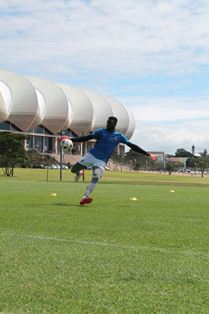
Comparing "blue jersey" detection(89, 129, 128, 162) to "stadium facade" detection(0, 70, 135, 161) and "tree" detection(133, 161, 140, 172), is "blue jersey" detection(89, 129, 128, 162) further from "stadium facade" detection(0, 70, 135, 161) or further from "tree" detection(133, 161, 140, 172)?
"tree" detection(133, 161, 140, 172)

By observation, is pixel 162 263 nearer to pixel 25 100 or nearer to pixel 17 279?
pixel 17 279

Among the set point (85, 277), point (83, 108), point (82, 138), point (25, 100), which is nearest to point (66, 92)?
point (83, 108)

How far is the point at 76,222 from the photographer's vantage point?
9.31 metres

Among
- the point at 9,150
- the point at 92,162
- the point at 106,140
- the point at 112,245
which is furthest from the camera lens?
the point at 9,150

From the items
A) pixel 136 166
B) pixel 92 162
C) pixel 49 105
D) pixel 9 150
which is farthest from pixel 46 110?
pixel 92 162

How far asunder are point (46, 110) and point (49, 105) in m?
1.24

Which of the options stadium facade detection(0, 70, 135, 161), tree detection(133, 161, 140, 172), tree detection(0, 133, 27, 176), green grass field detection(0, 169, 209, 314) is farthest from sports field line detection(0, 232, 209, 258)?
tree detection(133, 161, 140, 172)

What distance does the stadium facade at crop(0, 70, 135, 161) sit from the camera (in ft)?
364

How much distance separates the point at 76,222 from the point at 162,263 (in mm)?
3818

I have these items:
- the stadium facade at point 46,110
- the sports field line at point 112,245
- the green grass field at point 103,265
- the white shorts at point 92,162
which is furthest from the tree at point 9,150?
the sports field line at point 112,245

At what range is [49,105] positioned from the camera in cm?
12062

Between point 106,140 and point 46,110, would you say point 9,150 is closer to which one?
point 106,140

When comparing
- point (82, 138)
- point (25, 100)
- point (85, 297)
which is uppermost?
point (25, 100)

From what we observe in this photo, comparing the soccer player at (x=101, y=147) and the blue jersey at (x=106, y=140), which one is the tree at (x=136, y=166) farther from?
the blue jersey at (x=106, y=140)
